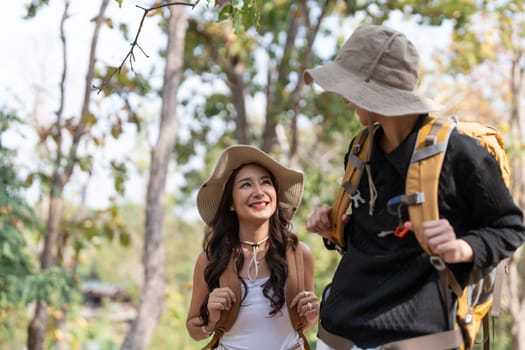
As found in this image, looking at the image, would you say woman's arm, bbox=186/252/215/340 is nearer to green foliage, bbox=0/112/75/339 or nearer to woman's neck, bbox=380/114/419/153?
woman's neck, bbox=380/114/419/153

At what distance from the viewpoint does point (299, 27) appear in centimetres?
933

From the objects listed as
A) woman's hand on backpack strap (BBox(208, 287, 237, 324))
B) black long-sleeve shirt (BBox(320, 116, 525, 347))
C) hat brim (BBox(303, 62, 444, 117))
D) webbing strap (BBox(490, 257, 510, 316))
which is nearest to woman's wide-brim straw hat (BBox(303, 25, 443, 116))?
hat brim (BBox(303, 62, 444, 117))

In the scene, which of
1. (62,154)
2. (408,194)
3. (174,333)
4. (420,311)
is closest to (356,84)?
(408,194)

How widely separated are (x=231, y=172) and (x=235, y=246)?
301 mm

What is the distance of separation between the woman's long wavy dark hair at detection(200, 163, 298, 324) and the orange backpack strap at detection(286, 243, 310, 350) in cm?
2

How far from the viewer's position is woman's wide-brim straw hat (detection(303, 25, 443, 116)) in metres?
1.99

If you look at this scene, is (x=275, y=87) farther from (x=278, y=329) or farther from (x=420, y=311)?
(x=420, y=311)

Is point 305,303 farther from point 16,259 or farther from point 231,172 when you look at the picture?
point 16,259

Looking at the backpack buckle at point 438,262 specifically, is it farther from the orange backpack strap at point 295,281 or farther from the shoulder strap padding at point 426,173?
the orange backpack strap at point 295,281

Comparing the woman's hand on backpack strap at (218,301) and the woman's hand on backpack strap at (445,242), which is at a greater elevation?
the woman's hand on backpack strap at (445,242)

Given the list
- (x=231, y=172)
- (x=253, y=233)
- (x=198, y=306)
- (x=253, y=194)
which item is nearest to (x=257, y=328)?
(x=198, y=306)

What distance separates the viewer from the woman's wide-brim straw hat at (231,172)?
2840 millimetres

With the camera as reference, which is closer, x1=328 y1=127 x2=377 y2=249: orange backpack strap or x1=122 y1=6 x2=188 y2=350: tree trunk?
x1=328 y1=127 x2=377 y2=249: orange backpack strap

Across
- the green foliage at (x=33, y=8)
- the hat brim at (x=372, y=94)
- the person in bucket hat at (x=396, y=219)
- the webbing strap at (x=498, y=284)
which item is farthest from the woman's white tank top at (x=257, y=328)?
the green foliage at (x=33, y=8)
